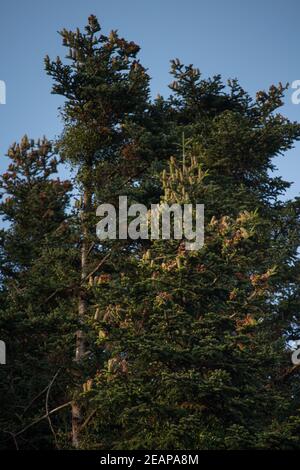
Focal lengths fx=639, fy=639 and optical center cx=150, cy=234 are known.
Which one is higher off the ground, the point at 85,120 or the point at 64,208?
the point at 85,120

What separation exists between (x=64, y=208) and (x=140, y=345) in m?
10.3

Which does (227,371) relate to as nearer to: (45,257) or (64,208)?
(45,257)

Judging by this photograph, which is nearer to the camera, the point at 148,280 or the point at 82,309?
the point at 148,280

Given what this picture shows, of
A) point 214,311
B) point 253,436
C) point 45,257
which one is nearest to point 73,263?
point 45,257

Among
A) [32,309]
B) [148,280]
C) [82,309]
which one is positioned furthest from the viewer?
[82,309]

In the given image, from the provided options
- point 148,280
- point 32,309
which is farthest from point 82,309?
point 148,280

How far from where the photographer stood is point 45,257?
19.1 m

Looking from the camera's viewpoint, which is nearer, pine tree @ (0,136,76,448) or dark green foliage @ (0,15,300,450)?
dark green foliage @ (0,15,300,450)

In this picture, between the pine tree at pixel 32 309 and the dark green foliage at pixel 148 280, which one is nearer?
the dark green foliage at pixel 148 280

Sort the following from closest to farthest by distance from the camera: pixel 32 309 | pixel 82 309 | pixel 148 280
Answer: pixel 148 280 → pixel 32 309 → pixel 82 309

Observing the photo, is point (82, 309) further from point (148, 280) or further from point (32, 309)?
point (148, 280)

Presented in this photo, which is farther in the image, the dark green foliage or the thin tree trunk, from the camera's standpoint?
the thin tree trunk

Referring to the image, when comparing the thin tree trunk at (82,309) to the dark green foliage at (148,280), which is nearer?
the dark green foliage at (148,280)

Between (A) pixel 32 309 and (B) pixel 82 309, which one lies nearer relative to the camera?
(A) pixel 32 309
